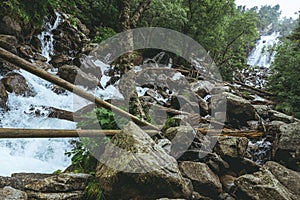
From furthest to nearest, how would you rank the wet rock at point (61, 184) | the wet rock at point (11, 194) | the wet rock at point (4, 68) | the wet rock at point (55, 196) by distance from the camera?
the wet rock at point (4, 68) → the wet rock at point (61, 184) → the wet rock at point (55, 196) → the wet rock at point (11, 194)

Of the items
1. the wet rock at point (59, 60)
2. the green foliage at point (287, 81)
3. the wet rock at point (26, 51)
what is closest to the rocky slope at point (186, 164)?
the wet rock at point (26, 51)

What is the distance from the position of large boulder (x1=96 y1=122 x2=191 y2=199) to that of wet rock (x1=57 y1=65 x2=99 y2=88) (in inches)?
249

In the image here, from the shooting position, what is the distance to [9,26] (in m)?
9.42

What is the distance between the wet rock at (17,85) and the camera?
6.82m

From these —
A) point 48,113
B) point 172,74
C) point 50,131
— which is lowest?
point 48,113

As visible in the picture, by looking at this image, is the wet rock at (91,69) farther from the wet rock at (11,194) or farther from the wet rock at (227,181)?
the wet rock at (11,194)

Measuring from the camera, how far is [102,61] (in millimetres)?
12023

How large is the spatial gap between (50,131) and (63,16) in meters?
12.9

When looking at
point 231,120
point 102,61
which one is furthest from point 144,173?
point 102,61

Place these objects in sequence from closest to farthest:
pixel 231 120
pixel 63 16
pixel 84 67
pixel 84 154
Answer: pixel 84 154 → pixel 231 120 → pixel 84 67 → pixel 63 16

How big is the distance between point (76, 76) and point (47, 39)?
4.57 m

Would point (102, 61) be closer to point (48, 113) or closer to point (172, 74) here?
point (172, 74)

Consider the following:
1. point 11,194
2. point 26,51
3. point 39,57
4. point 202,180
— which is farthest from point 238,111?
point 26,51

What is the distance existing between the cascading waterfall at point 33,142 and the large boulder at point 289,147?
518 cm
